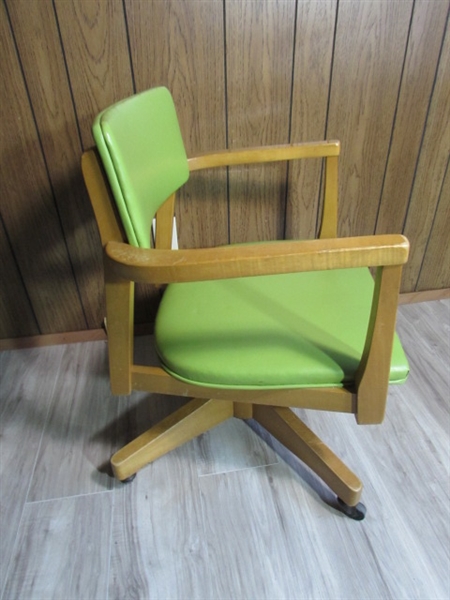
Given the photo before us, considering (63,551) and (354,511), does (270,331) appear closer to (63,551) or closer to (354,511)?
(354,511)

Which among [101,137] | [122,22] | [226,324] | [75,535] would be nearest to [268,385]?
[226,324]

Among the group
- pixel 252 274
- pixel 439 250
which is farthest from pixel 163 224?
pixel 439 250

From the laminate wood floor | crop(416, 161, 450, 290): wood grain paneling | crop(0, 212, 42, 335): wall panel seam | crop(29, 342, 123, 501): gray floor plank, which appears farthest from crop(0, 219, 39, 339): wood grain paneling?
crop(416, 161, 450, 290): wood grain paneling

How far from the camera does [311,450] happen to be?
96 cm

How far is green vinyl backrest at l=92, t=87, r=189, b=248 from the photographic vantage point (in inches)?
25.1

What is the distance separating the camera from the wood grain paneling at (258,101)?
1.05 m

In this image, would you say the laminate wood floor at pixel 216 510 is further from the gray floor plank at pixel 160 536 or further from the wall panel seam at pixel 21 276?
the wall panel seam at pixel 21 276

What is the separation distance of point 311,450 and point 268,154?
28.1 inches

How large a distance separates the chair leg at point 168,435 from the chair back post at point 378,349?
443mm

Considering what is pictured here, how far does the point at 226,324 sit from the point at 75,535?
61 centimetres

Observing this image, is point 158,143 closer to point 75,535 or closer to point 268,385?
point 268,385

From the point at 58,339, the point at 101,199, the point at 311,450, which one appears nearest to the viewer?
the point at 101,199

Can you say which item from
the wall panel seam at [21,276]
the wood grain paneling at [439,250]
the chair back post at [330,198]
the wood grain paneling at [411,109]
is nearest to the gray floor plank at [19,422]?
the wall panel seam at [21,276]

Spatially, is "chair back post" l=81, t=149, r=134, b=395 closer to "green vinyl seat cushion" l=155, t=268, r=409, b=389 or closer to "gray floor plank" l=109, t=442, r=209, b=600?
"green vinyl seat cushion" l=155, t=268, r=409, b=389
